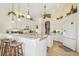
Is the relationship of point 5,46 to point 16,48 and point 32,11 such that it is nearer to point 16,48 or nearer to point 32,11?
point 16,48

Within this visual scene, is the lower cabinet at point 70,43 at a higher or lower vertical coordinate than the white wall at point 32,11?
lower

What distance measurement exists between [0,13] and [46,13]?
0.67 meters

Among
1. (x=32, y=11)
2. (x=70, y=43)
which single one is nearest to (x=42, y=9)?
(x=32, y=11)

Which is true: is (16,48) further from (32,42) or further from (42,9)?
(42,9)

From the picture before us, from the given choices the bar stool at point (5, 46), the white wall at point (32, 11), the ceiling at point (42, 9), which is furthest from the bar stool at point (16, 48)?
the ceiling at point (42, 9)

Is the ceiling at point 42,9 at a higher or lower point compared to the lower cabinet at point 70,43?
higher

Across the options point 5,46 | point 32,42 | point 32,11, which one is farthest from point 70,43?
point 5,46

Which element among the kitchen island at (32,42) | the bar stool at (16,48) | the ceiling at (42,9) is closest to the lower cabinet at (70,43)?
the kitchen island at (32,42)

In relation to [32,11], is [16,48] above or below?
below

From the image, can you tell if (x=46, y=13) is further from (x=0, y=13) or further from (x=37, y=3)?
(x=0, y=13)

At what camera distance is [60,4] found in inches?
102

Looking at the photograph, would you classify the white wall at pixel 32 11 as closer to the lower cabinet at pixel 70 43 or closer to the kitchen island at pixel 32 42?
the kitchen island at pixel 32 42

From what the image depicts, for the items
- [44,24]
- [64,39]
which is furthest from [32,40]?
[64,39]

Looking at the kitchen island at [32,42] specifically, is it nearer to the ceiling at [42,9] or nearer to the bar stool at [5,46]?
the bar stool at [5,46]
